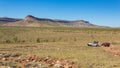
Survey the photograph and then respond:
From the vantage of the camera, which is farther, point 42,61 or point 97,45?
point 97,45

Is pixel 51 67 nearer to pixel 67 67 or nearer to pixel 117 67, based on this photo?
pixel 67 67

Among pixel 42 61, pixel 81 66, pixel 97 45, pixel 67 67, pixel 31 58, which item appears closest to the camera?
pixel 67 67

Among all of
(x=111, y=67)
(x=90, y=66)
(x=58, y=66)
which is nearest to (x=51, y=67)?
(x=58, y=66)

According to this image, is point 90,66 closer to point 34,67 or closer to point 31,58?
point 34,67

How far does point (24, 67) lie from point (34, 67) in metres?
0.85

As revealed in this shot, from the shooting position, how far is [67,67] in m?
21.6

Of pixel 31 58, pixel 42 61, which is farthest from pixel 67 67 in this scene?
pixel 31 58

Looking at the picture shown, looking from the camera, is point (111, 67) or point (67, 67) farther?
point (111, 67)

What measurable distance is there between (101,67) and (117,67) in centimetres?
146

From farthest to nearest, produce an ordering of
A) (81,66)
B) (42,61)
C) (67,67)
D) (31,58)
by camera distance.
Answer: (31,58) < (42,61) < (81,66) < (67,67)

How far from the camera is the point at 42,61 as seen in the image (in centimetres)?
2723

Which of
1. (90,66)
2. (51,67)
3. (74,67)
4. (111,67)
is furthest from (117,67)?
(51,67)

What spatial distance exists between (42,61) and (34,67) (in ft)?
17.4

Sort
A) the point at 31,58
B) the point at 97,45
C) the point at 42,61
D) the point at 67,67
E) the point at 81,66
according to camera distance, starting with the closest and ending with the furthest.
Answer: the point at 67,67, the point at 81,66, the point at 42,61, the point at 31,58, the point at 97,45
